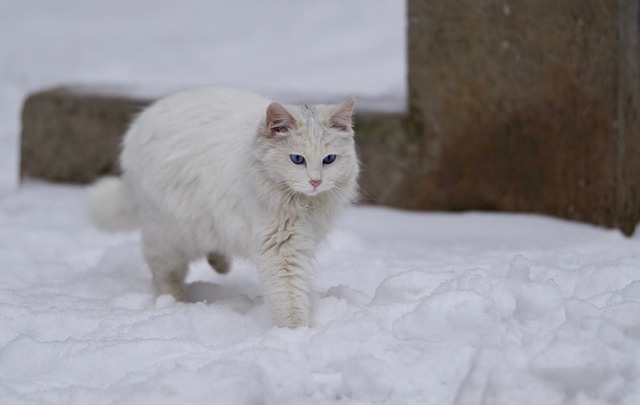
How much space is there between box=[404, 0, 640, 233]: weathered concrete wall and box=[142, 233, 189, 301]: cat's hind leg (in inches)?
72.9

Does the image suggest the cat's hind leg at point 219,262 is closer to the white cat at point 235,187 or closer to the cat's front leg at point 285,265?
the white cat at point 235,187

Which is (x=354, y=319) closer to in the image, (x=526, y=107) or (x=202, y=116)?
(x=202, y=116)

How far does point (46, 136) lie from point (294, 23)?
3995 millimetres

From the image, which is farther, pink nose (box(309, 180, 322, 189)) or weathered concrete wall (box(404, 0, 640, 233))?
weathered concrete wall (box(404, 0, 640, 233))

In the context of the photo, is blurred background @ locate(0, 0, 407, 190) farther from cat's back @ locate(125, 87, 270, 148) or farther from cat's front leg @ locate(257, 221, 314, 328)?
cat's front leg @ locate(257, 221, 314, 328)

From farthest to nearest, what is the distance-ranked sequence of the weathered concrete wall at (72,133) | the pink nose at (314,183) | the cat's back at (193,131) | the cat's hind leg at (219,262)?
the weathered concrete wall at (72,133)
the cat's hind leg at (219,262)
the cat's back at (193,131)
the pink nose at (314,183)

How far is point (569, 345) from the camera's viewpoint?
2.74 meters

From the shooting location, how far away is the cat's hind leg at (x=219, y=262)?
169 inches

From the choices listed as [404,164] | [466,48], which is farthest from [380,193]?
[466,48]

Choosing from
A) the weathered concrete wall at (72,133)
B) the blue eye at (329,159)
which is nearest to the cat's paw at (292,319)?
the blue eye at (329,159)

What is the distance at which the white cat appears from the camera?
3.39 meters

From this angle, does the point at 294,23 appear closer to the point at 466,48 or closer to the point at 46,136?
the point at 46,136

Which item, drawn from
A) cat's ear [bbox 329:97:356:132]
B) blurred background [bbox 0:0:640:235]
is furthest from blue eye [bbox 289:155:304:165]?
blurred background [bbox 0:0:640:235]

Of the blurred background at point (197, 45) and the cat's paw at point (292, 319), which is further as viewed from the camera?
the blurred background at point (197, 45)
